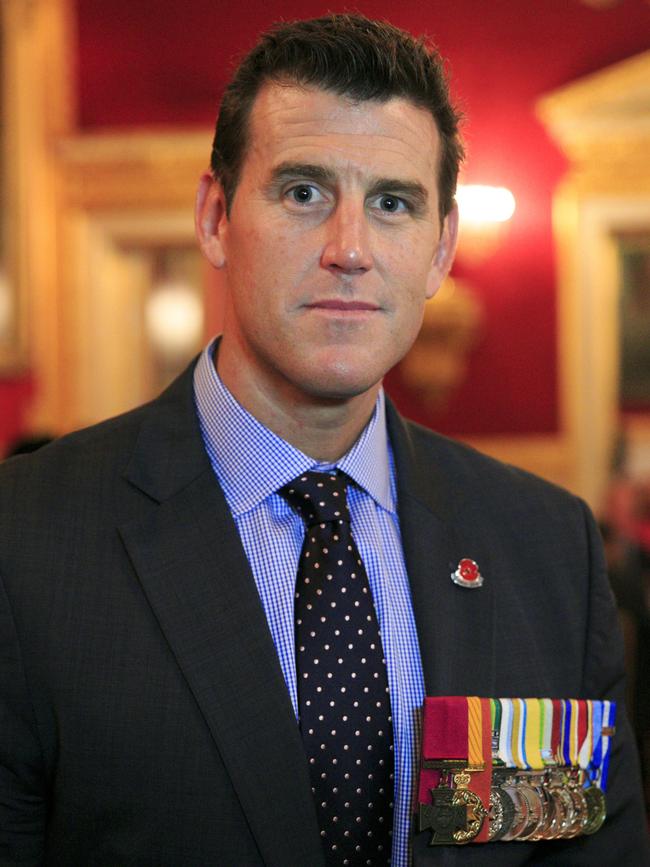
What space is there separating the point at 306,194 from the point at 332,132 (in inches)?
3.5

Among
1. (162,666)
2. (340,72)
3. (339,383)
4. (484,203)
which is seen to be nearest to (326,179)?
(340,72)

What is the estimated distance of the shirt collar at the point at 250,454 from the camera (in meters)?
1.65

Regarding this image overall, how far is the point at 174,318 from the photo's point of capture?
6309 mm

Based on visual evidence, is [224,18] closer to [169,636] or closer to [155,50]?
[155,50]

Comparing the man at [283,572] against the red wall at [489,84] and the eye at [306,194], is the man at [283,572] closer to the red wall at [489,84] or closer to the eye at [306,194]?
the eye at [306,194]

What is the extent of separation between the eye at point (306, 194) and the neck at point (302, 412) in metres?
0.25

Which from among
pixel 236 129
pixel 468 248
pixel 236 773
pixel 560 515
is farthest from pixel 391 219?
pixel 468 248

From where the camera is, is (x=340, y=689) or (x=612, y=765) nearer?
(x=340, y=689)

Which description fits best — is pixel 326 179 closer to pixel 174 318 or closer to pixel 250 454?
pixel 250 454

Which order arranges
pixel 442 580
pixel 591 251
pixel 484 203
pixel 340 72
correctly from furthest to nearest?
1. pixel 591 251
2. pixel 484 203
3. pixel 442 580
4. pixel 340 72

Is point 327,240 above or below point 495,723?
above

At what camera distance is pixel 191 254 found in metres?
6.35

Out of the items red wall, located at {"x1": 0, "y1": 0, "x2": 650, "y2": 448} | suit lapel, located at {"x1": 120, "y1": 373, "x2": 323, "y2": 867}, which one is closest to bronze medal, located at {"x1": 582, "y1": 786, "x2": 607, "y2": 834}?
suit lapel, located at {"x1": 120, "y1": 373, "x2": 323, "y2": 867}

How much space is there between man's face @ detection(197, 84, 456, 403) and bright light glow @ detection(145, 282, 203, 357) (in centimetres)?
469
